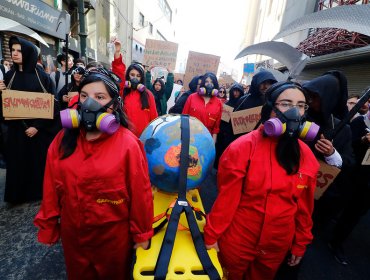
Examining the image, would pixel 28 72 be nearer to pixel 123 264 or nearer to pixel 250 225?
pixel 123 264

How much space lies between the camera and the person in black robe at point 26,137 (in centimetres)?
326

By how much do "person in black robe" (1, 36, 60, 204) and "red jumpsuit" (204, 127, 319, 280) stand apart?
300 centimetres

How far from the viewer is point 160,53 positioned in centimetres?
767

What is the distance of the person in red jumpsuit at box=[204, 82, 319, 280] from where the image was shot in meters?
1.69

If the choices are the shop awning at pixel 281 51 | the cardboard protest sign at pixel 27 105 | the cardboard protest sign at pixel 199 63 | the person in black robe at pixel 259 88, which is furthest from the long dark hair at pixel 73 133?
the cardboard protest sign at pixel 199 63

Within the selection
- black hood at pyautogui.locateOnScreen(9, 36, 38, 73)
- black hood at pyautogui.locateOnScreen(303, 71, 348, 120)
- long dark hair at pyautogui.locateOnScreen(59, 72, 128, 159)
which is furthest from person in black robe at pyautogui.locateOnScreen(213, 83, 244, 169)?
black hood at pyautogui.locateOnScreen(9, 36, 38, 73)

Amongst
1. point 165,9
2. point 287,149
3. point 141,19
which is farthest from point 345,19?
point 165,9

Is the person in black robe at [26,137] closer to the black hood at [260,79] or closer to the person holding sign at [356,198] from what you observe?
the black hood at [260,79]

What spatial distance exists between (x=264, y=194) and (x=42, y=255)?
2552 mm

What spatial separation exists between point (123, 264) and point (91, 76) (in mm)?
1427

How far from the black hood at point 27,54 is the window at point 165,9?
111 ft

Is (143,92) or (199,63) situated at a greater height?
(199,63)

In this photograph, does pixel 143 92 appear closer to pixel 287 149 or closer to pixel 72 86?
pixel 72 86

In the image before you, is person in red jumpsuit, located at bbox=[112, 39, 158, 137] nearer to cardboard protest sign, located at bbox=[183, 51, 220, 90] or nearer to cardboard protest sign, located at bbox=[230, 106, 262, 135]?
cardboard protest sign, located at bbox=[230, 106, 262, 135]
